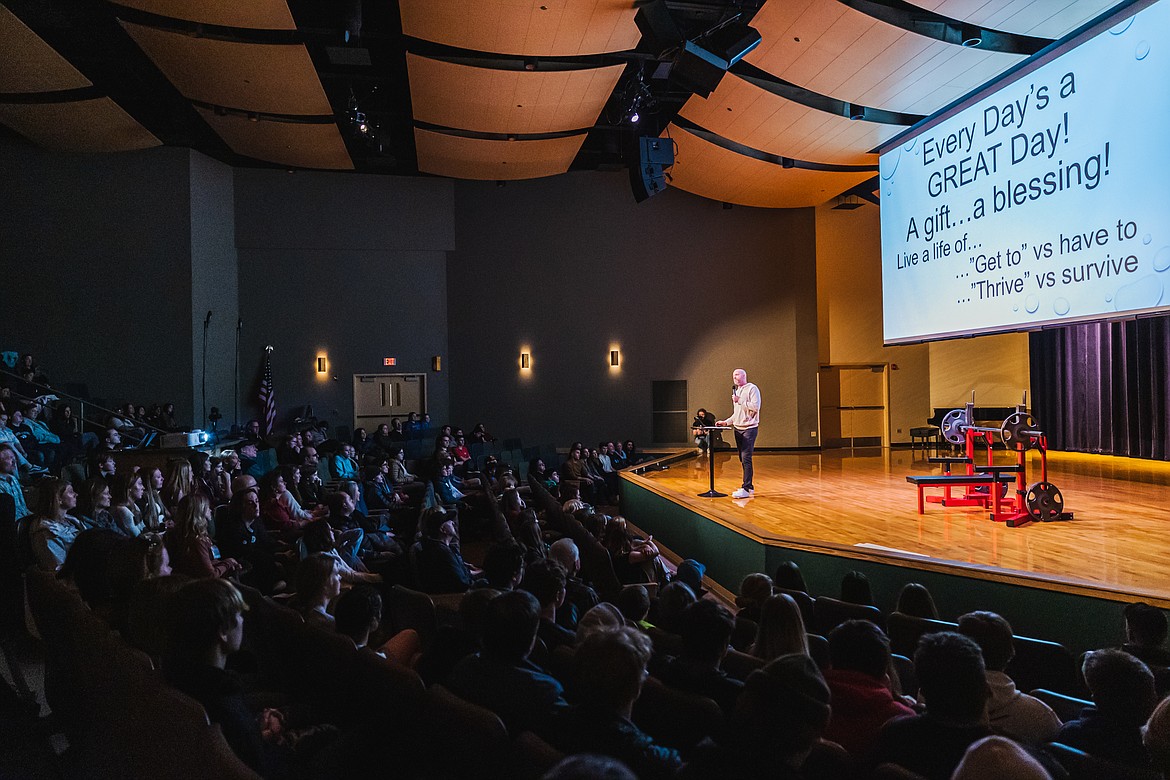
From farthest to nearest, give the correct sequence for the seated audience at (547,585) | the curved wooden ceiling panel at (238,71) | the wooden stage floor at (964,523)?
the curved wooden ceiling panel at (238,71) → the wooden stage floor at (964,523) → the seated audience at (547,585)

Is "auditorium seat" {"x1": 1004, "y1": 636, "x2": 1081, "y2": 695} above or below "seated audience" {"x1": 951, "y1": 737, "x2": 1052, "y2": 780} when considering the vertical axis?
below

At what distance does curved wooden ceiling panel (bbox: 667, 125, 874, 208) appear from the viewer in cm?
1245

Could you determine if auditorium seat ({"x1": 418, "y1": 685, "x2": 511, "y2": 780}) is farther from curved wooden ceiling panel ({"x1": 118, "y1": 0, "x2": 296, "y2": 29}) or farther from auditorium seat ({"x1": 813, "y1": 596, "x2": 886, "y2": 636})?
curved wooden ceiling panel ({"x1": 118, "y1": 0, "x2": 296, "y2": 29})

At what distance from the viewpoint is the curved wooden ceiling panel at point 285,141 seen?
1075 cm

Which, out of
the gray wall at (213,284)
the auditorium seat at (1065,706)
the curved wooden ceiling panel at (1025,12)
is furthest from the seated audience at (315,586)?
the gray wall at (213,284)

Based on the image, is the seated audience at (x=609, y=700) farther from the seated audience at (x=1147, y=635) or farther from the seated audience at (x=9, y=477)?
the seated audience at (x=9, y=477)

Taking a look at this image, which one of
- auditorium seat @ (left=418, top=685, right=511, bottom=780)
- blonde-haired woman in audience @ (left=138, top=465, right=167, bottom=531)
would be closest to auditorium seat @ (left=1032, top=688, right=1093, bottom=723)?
auditorium seat @ (left=418, top=685, right=511, bottom=780)

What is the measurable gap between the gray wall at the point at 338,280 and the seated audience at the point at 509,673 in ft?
40.0

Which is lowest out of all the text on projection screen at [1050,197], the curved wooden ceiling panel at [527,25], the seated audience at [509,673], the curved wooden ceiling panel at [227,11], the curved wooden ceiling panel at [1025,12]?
the seated audience at [509,673]

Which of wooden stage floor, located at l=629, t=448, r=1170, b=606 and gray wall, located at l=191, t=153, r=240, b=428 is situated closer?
wooden stage floor, located at l=629, t=448, r=1170, b=606

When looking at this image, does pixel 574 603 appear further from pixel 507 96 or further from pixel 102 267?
pixel 102 267

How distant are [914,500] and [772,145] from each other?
6.03 meters

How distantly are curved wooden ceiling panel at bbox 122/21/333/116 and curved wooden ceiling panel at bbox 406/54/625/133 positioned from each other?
1.27 metres

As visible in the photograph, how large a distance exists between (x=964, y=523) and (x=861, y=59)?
5.25 meters
